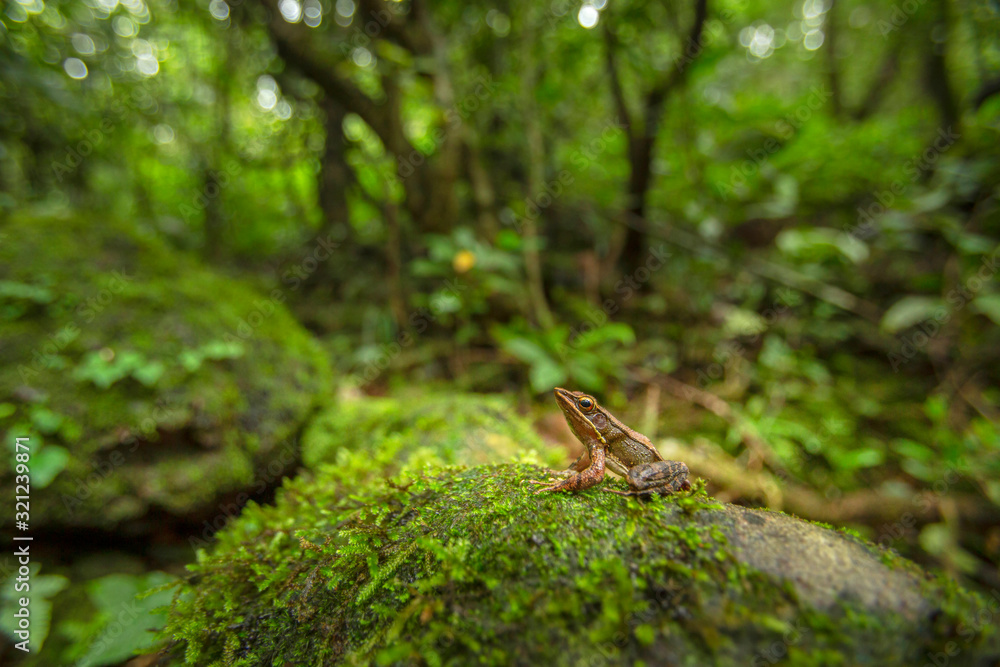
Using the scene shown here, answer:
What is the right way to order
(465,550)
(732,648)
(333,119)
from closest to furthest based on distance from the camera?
1. (732,648)
2. (465,550)
3. (333,119)

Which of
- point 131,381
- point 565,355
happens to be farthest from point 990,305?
point 131,381

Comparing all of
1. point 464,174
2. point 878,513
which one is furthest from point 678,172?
point 878,513

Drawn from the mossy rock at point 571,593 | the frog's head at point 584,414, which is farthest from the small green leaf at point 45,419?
the frog's head at point 584,414

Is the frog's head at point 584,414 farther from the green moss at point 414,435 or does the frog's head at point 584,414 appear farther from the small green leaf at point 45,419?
the small green leaf at point 45,419

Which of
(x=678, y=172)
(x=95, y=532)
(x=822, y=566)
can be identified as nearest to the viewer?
(x=822, y=566)

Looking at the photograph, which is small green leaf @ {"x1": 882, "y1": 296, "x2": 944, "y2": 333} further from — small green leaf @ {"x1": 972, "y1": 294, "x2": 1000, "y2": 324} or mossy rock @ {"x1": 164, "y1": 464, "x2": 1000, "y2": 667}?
mossy rock @ {"x1": 164, "y1": 464, "x2": 1000, "y2": 667}

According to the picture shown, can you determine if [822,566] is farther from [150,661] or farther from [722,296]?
[722,296]
